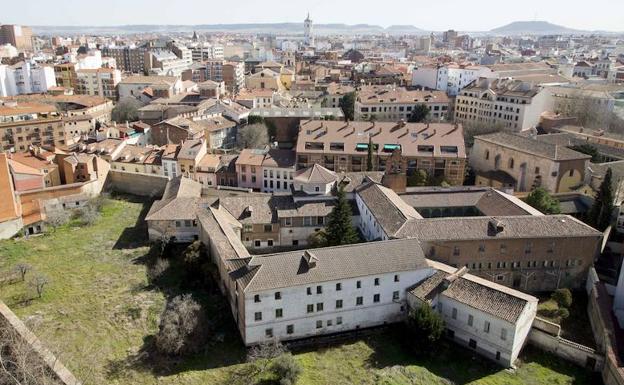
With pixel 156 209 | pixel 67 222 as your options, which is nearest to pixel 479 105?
pixel 156 209

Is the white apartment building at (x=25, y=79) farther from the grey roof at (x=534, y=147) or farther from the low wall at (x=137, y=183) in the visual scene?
the grey roof at (x=534, y=147)

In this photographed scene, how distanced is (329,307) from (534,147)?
128 feet

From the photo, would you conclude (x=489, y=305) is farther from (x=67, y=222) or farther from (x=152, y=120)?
(x=152, y=120)

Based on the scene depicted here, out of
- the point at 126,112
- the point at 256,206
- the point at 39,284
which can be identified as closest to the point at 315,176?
the point at 256,206

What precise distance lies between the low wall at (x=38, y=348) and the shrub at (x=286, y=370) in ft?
39.4

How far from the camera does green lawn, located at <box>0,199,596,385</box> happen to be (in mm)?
32625

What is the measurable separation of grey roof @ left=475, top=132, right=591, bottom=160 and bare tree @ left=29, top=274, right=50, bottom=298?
5379cm

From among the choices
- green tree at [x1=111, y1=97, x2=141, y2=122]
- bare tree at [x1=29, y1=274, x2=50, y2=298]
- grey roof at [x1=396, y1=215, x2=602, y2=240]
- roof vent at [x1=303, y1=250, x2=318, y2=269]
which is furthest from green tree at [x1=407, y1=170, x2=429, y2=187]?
green tree at [x1=111, y1=97, x2=141, y2=122]

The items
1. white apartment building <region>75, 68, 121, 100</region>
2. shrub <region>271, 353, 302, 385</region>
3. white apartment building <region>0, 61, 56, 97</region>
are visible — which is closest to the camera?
shrub <region>271, 353, 302, 385</region>

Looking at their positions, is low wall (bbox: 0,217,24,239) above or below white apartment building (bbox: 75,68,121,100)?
below

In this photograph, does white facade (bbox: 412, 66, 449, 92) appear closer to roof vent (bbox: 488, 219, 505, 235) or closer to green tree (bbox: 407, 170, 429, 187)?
green tree (bbox: 407, 170, 429, 187)

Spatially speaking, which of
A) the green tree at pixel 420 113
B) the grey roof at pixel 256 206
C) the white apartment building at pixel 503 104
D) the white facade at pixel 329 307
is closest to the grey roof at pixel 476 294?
the white facade at pixel 329 307

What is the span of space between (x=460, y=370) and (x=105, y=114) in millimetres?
81804

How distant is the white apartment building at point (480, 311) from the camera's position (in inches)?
1339
